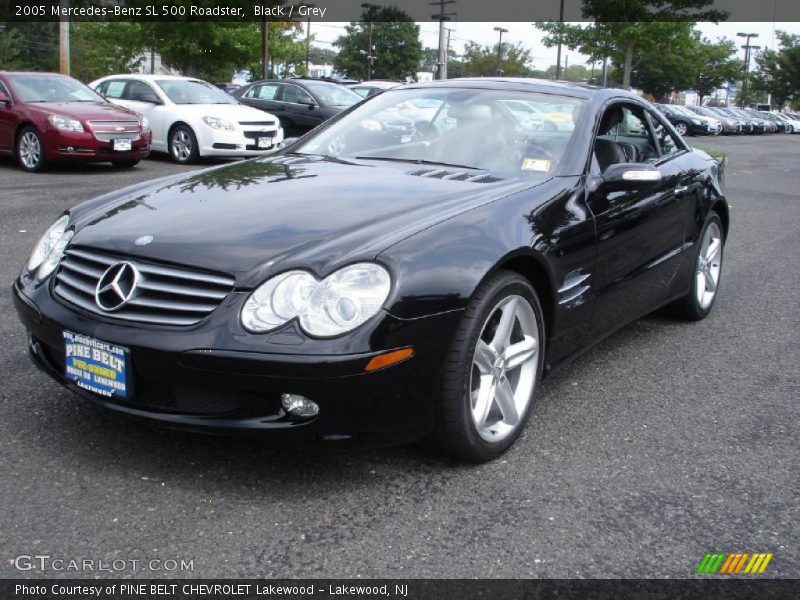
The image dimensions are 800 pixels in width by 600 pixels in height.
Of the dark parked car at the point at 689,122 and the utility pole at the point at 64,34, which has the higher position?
the utility pole at the point at 64,34

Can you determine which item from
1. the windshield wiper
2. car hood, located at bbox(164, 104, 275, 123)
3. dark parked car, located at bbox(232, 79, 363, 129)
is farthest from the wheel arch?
dark parked car, located at bbox(232, 79, 363, 129)

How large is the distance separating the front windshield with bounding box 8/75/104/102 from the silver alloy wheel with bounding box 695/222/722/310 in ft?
31.3

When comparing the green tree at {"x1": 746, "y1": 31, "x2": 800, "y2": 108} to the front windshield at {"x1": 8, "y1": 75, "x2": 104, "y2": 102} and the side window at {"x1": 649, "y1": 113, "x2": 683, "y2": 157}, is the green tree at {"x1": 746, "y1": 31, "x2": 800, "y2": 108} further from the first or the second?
the side window at {"x1": 649, "y1": 113, "x2": 683, "y2": 157}

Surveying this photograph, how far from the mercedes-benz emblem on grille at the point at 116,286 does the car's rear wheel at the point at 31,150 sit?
9.35m

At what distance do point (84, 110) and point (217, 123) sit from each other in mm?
2082

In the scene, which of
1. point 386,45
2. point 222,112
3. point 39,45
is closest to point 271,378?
point 222,112

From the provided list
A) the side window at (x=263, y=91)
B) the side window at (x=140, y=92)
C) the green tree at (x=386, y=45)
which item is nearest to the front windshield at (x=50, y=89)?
the side window at (x=140, y=92)

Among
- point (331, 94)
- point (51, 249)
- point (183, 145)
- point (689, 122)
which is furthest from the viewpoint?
point (689, 122)

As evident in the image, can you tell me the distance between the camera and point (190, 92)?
14.0 meters

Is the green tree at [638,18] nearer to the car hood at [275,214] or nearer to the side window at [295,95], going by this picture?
the side window at [295,95]

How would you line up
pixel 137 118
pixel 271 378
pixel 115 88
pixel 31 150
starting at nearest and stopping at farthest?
pixel 271 378
pixel 31 150
pixel 137 118
pixel 115 88

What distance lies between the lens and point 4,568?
2365 mm

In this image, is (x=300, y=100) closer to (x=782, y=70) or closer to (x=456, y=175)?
(x=456, y=175)

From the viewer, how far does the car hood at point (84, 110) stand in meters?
11.4
